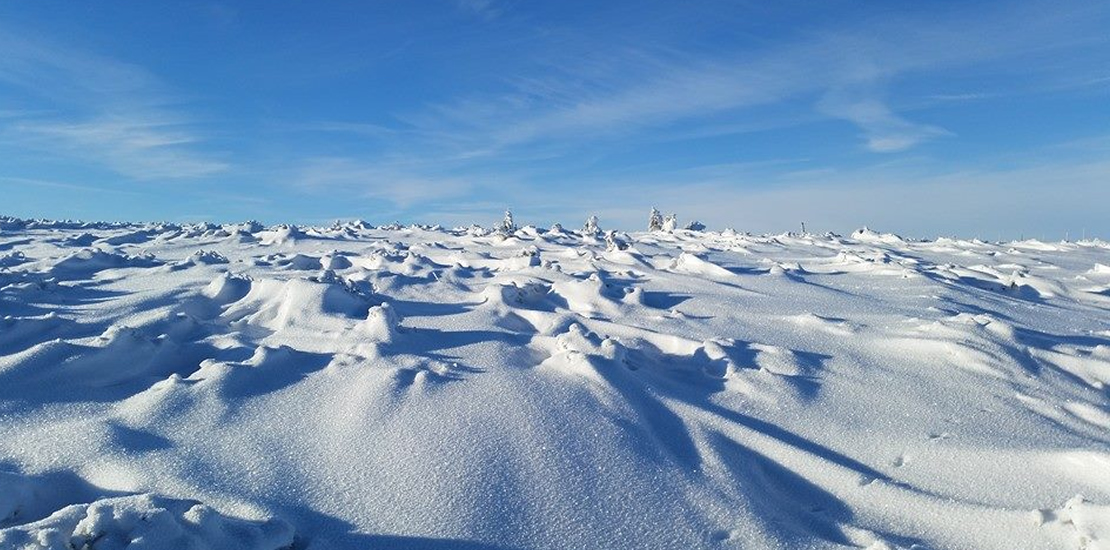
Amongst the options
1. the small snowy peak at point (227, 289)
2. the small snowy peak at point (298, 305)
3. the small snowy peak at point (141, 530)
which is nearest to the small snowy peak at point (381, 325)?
the small snowy peak at point (298, 305)

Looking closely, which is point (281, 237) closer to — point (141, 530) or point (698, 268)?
point (698, 268)

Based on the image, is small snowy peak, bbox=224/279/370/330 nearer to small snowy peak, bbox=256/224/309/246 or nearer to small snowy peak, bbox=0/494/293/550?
small snowy peak, bbox=0/494/293/550

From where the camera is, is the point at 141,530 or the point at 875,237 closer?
the point at 141,530

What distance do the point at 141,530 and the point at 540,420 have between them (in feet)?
4.99

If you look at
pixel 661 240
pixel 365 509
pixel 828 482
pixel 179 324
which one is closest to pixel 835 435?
pixel 828 482

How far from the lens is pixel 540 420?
296 centimetres

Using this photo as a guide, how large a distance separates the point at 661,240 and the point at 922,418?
30.4 feet

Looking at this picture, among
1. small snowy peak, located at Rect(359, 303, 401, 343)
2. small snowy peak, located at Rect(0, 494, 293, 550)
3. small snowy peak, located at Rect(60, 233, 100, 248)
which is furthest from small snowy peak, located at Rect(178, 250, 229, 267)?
small snowy peak, located at Rect(0, 494, 293, 550)

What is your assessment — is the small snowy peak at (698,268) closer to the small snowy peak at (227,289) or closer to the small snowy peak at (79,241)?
the small snowy peak at (227,289)

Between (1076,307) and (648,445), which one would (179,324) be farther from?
(1076,307)

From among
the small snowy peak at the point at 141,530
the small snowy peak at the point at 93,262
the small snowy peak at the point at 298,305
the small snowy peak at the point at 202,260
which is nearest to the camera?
the small snowy peak at the point at 141,530

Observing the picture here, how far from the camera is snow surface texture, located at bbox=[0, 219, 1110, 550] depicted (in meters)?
2.30

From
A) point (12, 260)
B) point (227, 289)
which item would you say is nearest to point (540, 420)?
point (227, 289)

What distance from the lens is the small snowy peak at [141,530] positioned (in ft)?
5.97
